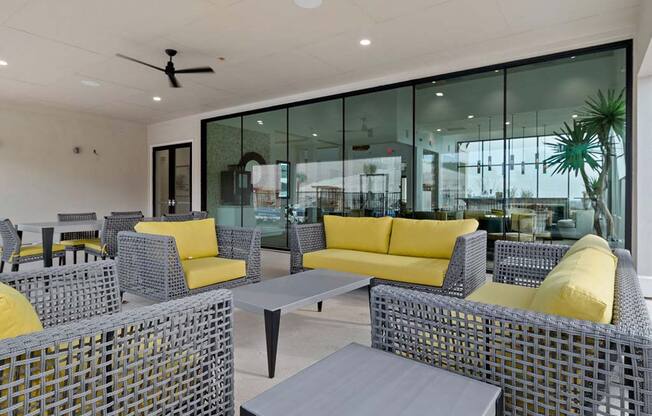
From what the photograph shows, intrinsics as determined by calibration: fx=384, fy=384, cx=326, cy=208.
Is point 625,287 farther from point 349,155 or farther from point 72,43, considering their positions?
point 72,43

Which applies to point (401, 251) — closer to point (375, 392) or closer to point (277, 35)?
point (277, 35)

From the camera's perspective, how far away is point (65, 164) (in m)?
7.21

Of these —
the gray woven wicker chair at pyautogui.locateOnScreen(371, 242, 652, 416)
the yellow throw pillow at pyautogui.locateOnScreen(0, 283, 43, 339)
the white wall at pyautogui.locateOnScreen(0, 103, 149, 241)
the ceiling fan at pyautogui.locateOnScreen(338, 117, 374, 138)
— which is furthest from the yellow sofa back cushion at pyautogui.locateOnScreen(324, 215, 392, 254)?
the white wall at pyautogui.locateOnScreen(0, 103, 149, 241)

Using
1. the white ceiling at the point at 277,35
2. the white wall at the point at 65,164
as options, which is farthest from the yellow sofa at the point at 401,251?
the white wall at the point at 65,164

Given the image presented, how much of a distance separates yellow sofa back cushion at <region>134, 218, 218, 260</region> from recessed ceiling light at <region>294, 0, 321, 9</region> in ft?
7.31

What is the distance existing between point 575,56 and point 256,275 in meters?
4.00

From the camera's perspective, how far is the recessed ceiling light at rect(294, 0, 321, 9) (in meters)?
3.12

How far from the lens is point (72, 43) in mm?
3979

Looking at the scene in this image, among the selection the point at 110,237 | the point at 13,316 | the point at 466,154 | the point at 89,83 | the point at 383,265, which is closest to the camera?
the point at 13,316

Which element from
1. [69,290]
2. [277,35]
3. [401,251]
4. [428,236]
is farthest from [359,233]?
[69,290]

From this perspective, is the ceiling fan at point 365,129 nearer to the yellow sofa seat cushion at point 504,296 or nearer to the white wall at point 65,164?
the yellow sofa seat cushion at point 504,296

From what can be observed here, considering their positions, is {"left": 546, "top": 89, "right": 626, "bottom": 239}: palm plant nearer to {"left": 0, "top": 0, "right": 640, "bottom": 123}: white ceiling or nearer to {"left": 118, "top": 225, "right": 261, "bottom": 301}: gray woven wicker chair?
{"left": 0, "top": 0, "right": 640, "bottom": 123}: white ceiling

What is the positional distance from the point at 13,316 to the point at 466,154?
4.47 meters

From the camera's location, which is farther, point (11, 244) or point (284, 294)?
point (11, 244)
